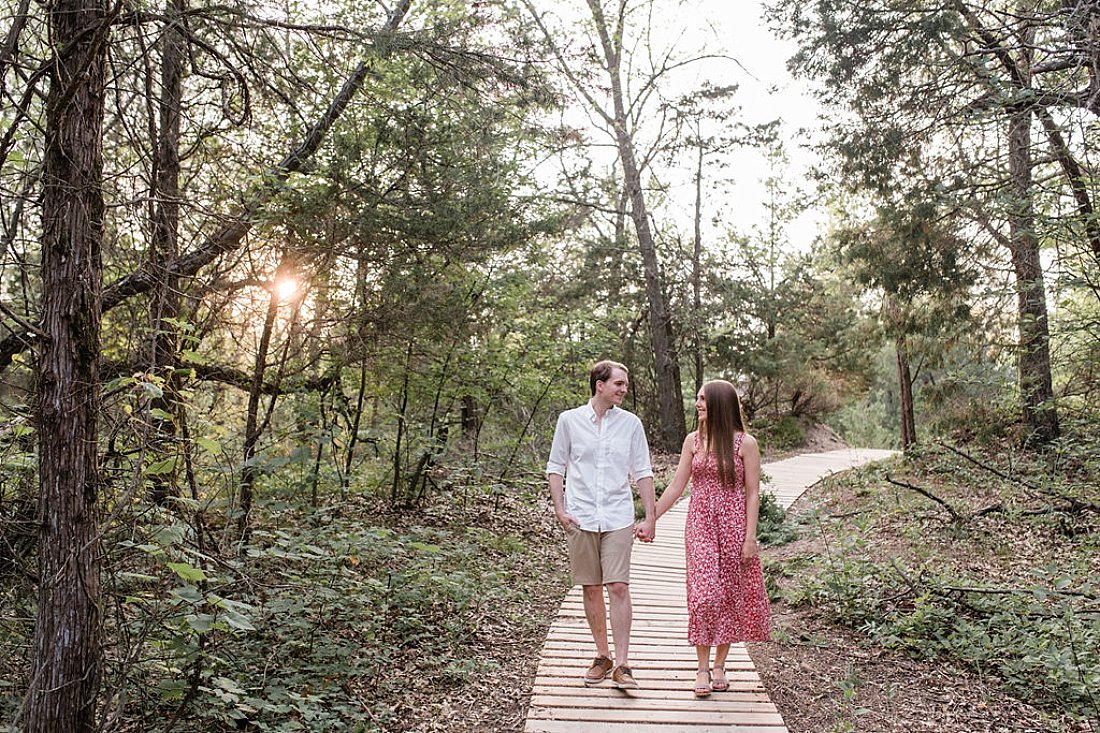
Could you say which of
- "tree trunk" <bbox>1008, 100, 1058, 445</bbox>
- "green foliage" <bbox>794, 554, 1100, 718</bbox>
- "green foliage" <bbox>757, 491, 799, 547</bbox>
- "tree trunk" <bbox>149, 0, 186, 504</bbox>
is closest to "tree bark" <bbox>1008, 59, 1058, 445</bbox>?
"tree trunk" <bbox>1008, 100, 1058, 445</bbox>

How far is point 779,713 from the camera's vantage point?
454cm

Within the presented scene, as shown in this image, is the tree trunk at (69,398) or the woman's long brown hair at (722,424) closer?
the tree trunk at (69,398)

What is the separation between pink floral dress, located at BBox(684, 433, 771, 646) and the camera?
4680 millimetres

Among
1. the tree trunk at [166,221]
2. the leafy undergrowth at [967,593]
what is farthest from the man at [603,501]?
the tree trunk at [166,221]

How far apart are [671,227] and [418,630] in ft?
68.2

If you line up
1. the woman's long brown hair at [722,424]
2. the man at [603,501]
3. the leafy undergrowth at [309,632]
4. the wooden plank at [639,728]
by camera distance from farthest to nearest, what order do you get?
the woman's long brown hair at [722,424]
the man at [603,501]
the wooden plank at [639,728]
the leafy undergrowth at [309,632]

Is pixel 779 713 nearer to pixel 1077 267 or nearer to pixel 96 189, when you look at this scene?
pixel 96 189

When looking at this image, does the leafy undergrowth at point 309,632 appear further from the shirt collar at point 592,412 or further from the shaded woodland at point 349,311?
the shirt collar at point 592,412

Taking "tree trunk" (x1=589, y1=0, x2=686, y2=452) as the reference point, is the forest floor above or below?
below

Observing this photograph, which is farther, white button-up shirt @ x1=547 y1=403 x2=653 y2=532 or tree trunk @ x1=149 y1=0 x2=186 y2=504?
white button-up shirt @ x1=547 y1=403 x2=653 y2=532

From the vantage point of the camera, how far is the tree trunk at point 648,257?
63.0 feet

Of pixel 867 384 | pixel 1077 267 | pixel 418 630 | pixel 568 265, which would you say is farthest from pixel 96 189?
pixel 867 384

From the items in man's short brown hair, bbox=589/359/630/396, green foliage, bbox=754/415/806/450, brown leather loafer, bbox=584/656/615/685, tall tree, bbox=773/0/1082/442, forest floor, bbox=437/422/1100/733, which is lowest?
forest floor, bbox=437/422/1100/733

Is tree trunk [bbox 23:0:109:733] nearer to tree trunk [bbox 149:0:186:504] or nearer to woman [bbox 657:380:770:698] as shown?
tree trunk [bbox 149:0:186:504]
